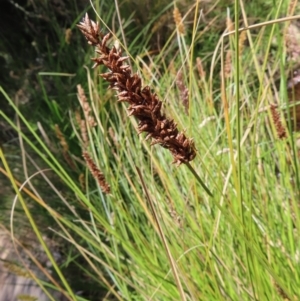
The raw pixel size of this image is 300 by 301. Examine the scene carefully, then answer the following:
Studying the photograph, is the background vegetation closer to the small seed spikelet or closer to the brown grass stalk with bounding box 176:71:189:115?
the brown grass stalk with bounding box 176:71:189:115

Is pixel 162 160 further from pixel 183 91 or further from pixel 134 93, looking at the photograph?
pixel 134 93

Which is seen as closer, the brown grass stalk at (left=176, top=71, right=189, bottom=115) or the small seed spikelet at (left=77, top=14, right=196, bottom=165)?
the small seed spikelet at (left=77, top=14, right=196, bottom=165)

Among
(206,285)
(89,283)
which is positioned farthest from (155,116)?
(89,283)

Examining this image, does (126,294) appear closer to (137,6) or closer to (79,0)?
(137,6)

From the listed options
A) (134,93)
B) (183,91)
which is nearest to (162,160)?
(183,91)

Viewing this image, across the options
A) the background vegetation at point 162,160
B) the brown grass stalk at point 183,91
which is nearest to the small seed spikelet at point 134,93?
the background vegetation at point 162,160

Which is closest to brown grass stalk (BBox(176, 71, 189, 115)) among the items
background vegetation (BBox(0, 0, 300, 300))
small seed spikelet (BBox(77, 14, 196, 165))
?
background vegetation (BBox(0, 0, 300, 300))
